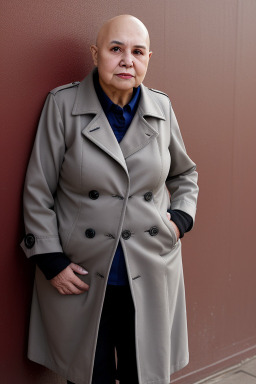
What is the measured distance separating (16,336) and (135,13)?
161 cm

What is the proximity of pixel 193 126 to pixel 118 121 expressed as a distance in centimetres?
94

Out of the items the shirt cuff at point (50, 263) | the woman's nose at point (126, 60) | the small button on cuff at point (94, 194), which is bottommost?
the shirt cuff at point (50, 263)

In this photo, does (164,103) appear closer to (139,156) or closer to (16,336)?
(139,156)

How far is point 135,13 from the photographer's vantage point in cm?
274

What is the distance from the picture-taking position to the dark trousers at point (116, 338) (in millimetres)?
2322

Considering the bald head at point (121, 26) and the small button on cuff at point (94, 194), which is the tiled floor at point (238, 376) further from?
the bald head at point (121, 26)

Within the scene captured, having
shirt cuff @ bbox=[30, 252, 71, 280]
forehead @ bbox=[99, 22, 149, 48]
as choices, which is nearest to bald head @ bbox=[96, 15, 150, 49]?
forehead @ bbox=[99, 22, 149, 48]

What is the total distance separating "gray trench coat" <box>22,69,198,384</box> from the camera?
7.29ft

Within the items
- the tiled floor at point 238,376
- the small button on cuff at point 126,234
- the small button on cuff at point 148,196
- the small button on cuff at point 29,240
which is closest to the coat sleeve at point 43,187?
the small button on cuff at point 29,240

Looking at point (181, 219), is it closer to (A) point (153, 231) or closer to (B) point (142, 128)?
(A) point (153, 231)

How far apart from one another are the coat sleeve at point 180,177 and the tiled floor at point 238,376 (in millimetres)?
1321

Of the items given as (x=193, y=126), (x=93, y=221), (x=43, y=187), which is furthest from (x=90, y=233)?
(x=193, y=126)

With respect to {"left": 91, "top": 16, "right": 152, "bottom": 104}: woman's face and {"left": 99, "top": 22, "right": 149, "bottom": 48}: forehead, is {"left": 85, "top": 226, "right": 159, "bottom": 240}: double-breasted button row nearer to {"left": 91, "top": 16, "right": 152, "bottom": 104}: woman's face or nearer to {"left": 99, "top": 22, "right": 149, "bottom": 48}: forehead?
{"left": 91, "top": 16, "right": 152, "bottom": 104}: woman's face

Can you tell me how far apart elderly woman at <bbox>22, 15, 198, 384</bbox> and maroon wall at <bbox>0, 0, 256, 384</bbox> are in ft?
0.34
